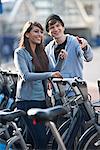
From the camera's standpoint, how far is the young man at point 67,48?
4.27 m

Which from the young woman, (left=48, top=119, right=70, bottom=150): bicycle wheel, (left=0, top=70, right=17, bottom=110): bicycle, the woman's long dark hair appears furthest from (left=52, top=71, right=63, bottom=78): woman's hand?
(left=0, top=70, right=17, bottom=110): bicycle

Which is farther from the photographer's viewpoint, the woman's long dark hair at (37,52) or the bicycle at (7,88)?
the bicycle at (7,88)

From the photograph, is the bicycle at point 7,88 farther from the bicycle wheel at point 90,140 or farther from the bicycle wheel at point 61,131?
the bicycle wheel at point 90,140

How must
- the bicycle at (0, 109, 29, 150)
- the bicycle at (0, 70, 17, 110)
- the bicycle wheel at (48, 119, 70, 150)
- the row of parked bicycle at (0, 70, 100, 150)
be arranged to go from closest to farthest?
the bicycle at (0, 109, 29, 150) → the row of parked bicycle at (0, 70, 100, 150) → the bicycle wheel at (48, 119, 70, 150) → the bicycle at (0, 70, 17, 110)

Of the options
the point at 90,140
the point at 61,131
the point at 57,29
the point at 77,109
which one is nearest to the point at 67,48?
the point at 57,29

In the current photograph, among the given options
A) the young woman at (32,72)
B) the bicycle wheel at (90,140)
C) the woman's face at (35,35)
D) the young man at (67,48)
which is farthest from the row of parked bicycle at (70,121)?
the woman's face at (35,35)

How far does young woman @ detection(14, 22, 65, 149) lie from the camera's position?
4.05 m

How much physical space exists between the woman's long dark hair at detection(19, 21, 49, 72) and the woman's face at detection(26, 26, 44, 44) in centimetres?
3

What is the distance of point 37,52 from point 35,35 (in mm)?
225

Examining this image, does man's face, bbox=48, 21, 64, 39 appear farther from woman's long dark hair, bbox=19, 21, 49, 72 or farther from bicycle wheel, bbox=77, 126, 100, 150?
bicycle wheel, bbox=77, 126, 100, 150

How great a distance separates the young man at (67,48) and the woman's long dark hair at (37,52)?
13 centimetres

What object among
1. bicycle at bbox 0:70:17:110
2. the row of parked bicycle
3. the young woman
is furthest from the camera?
bicycle at bbox 0:70:17:110

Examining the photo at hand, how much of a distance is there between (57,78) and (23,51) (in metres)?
0.45

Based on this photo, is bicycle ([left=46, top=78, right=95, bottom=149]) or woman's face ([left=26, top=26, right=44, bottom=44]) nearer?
bicycle ([left=46, top=78, right=95, bottom=149])
